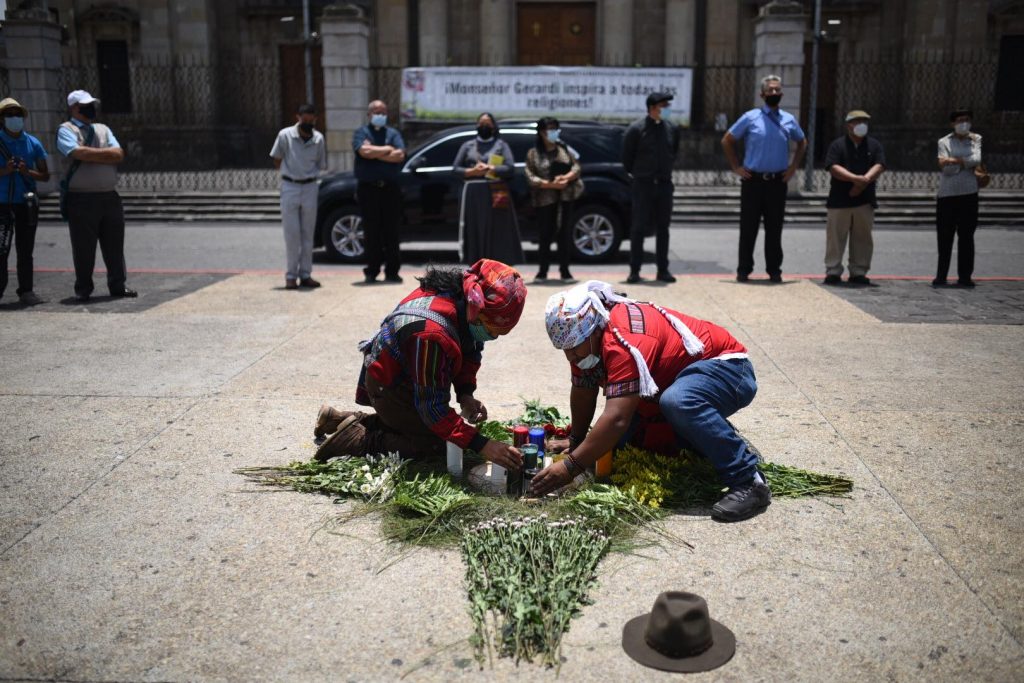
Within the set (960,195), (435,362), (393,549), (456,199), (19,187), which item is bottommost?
(393,549)

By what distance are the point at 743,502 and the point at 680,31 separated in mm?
23476

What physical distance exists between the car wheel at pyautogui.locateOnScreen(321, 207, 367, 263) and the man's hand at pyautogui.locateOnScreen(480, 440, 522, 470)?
8535 millimetres

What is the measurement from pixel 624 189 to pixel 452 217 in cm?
225

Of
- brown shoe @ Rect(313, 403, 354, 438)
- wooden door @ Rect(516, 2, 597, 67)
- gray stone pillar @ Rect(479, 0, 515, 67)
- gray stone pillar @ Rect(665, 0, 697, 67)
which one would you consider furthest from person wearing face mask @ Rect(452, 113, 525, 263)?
wooden door @ Rect(516, 2, 597, 67)

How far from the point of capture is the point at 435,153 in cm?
1243

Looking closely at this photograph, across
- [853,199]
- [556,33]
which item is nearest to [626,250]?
[853,199]

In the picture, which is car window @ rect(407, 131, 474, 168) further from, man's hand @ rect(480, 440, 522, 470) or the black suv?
man's hand @ rect(480, 440, 522, 470)

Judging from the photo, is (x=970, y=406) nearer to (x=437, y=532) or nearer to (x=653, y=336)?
(x=653, y=336)

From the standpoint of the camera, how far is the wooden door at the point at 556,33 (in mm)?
26500

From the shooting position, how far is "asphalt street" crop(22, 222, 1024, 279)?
1182 centimetres

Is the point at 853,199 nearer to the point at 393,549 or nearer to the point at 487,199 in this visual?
the point at 487,199

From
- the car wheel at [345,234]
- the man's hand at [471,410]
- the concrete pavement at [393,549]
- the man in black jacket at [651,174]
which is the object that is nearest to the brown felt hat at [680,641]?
the concrete pavement at [393,549]

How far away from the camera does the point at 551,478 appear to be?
4121 mm

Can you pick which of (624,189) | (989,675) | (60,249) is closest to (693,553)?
(989,675)
